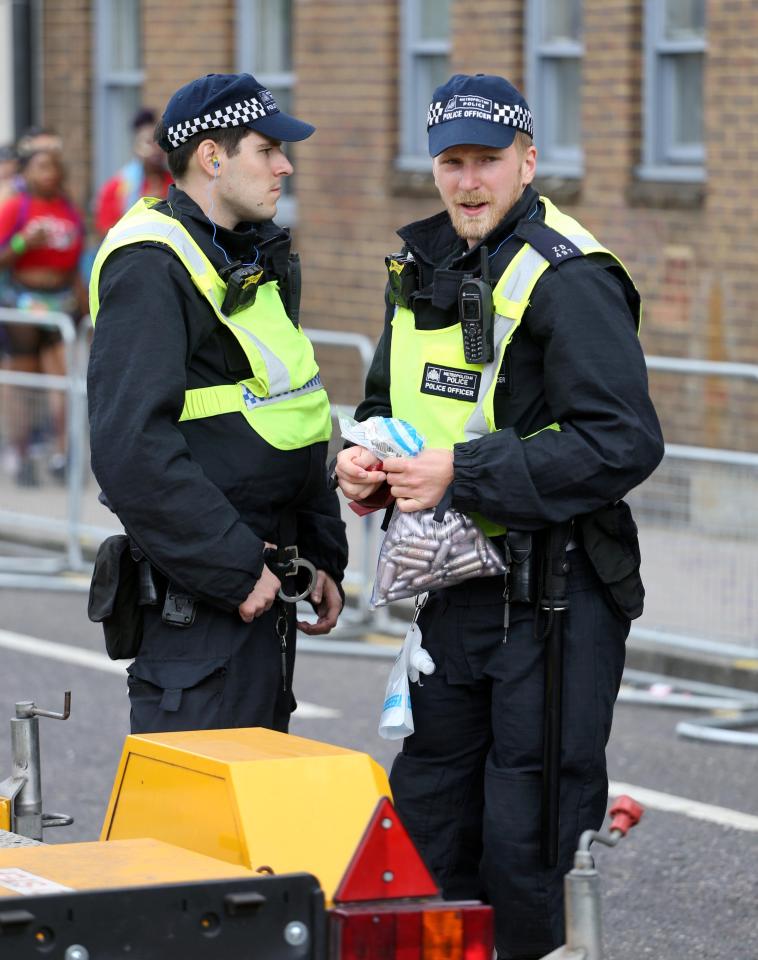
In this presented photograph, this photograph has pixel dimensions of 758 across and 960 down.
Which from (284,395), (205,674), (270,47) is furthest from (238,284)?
(270,47)

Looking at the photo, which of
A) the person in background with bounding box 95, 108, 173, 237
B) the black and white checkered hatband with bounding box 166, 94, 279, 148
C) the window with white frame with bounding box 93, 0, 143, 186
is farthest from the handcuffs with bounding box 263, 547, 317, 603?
the window with white frame with bounding box 93, 0, 143, 186

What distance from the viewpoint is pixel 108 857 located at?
10.3ft

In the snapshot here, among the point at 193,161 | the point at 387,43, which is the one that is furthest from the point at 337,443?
the point at 193,161

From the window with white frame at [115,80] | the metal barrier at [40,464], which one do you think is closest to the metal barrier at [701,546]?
the metal barrier at [40,464]

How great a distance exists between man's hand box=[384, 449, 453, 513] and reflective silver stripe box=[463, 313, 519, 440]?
0.10 m

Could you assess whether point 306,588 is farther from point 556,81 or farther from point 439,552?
point 556,81

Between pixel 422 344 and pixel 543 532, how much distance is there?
47 cm

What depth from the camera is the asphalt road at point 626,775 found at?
18.2 ft

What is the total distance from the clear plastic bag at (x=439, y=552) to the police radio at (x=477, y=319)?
33cm

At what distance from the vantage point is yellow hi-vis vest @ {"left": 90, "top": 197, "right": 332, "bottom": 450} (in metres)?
4.25

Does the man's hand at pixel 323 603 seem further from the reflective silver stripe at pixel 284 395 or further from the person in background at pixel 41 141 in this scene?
the person in background at pixel 41 141

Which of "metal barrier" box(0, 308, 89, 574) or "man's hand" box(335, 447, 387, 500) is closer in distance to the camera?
"man's hand" box(335, 447, 387, 500)

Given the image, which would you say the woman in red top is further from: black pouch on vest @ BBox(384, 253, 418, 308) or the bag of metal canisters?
the bag of metal canisters

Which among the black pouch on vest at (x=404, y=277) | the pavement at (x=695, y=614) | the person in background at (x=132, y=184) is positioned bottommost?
the pavement at (x=695, y=614)
